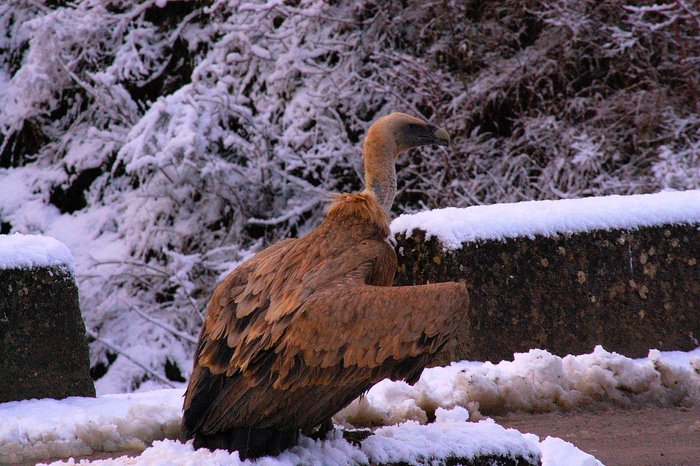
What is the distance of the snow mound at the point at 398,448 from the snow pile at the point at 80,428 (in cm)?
91

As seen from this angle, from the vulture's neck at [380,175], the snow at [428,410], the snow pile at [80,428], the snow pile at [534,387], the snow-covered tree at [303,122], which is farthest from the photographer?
the snow-covered tree at [303,122]

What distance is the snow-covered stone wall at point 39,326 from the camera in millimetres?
5934

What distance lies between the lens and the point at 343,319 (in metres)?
4.12

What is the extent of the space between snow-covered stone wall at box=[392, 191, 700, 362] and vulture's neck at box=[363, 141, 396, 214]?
964 millimetres

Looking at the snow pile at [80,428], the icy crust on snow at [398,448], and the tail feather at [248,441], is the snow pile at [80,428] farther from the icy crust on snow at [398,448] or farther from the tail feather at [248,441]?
the tail feather at [248,441]

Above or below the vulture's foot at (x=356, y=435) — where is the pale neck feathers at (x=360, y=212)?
above

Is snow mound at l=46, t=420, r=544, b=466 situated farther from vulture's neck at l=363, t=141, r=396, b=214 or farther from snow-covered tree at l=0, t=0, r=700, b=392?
snow-covered tree at l=0, t=0, r=700, b=392

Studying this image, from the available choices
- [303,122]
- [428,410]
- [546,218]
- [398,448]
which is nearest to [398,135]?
[546,218]

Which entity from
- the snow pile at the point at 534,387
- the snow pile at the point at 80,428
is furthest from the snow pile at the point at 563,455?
the snow pile at the point at 80,428

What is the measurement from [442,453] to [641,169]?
817 centimetres

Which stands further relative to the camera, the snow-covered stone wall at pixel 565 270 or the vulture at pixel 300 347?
the snow-covered stone wall at pixel 565 270

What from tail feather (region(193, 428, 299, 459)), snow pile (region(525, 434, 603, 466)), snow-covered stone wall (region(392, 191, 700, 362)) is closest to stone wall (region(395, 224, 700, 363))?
snow-covered stone wall (region(392, 191, 700, 362))

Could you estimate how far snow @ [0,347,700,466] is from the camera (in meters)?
4.49

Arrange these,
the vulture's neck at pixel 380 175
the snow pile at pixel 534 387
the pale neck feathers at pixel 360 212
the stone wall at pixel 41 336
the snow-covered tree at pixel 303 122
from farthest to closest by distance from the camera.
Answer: the snow-covered tree at pixel 303 122 < the stone wall at pixel 41 336 < the snow pile at pixel 534 387 < the vulture's neck at pixel 380 175 < the pale neck feathers at pixel 360 212
